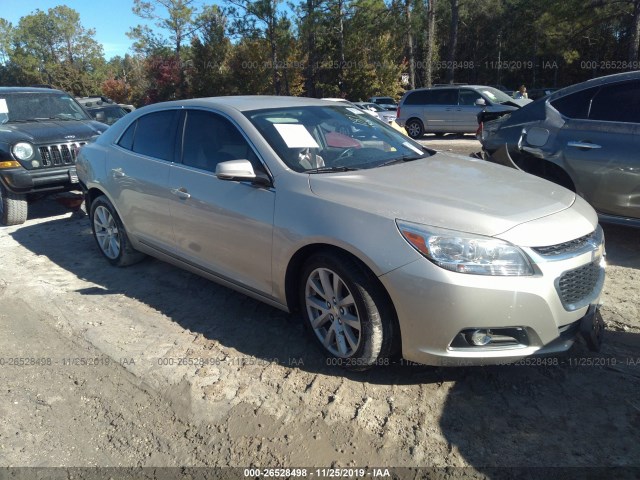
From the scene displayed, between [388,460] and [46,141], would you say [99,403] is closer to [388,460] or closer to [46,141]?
[388,460]

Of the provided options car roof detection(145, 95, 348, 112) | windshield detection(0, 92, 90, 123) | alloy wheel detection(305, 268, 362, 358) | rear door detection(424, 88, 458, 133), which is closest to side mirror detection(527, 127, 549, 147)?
car roof detection(145, 95, 348, 112)

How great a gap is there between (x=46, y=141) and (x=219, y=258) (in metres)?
4.71

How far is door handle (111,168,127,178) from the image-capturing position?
4758mm

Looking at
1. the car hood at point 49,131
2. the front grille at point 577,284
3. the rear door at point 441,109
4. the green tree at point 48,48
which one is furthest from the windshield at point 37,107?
the green tree at point 48,48

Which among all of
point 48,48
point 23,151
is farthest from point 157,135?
point 48,48

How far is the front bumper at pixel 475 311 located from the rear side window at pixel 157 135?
2.47 metres

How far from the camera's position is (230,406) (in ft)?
9.77

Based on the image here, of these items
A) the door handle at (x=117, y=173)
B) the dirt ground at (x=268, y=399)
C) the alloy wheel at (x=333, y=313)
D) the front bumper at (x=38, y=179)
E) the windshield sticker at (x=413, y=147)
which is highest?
the windshield sticker at (x=413, y=147)

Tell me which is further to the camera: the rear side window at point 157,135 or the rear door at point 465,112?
the rear door at point 465,112

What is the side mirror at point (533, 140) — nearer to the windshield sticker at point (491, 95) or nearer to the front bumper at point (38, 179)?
the front bumper at point (38, 179)

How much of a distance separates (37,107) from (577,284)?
8.24m

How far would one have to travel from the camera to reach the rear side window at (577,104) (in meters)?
5.20

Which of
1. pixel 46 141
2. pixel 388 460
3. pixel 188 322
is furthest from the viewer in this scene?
pixel 46 141

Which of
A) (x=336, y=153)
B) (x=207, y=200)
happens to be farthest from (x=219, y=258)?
(x=336, y=153)
